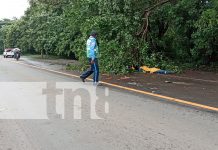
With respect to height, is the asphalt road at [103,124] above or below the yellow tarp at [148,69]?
below

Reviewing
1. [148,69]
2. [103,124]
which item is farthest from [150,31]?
[103,124]

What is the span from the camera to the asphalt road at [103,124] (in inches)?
224

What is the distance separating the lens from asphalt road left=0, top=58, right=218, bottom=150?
18.7ft

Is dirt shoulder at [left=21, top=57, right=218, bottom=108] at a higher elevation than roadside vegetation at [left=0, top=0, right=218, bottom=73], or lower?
lower

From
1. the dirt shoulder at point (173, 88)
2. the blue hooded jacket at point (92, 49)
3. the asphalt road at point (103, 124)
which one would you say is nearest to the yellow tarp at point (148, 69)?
the dirt shoulder at point (173, 88)

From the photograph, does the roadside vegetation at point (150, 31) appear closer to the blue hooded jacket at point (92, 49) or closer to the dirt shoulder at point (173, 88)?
the dirt shoulder at point (173, 88)

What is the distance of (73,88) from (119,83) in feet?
6.92

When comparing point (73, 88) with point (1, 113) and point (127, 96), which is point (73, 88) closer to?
point (127, 96)

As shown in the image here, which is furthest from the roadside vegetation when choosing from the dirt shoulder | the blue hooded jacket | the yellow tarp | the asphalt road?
the asphalt road

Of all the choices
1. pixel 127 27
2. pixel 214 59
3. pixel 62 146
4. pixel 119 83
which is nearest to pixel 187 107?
pixel 62 146

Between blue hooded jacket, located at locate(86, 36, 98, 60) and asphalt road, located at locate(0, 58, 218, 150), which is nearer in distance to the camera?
asphalt road, located at locate(0, 58, 218, 150)

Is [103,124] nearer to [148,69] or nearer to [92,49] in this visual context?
[92,49]

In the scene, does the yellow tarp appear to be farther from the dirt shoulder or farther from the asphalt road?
the asphalt road

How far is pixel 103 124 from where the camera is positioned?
692 centimetres
